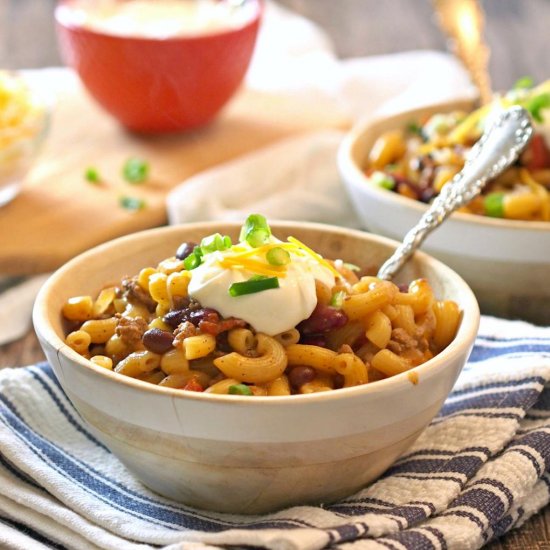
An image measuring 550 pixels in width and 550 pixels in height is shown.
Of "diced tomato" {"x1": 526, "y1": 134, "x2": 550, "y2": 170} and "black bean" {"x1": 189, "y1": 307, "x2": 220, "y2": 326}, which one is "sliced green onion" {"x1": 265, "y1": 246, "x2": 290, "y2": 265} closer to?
"black bean" {"x1": 189, "y1": 307, "x2": 220, "y2": 326}

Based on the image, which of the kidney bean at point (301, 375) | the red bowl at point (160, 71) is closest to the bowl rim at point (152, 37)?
the red bowl at point (160, 71)

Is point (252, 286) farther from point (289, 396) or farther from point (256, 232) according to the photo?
point (289, 396)

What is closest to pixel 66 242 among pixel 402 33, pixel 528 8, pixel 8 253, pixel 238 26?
pixel 8 253

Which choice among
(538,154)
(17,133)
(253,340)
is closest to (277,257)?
(253,340)

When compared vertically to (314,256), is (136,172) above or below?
below

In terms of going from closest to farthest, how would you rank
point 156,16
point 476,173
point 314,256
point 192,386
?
point 192,386 < point 314,256 < point 476,173 < point 156,16

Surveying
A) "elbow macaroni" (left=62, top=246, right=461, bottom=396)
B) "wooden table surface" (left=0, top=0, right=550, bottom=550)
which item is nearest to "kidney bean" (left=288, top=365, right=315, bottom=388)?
"elbow macaroni" (left=62, top=246, right=461, bottom=396)
